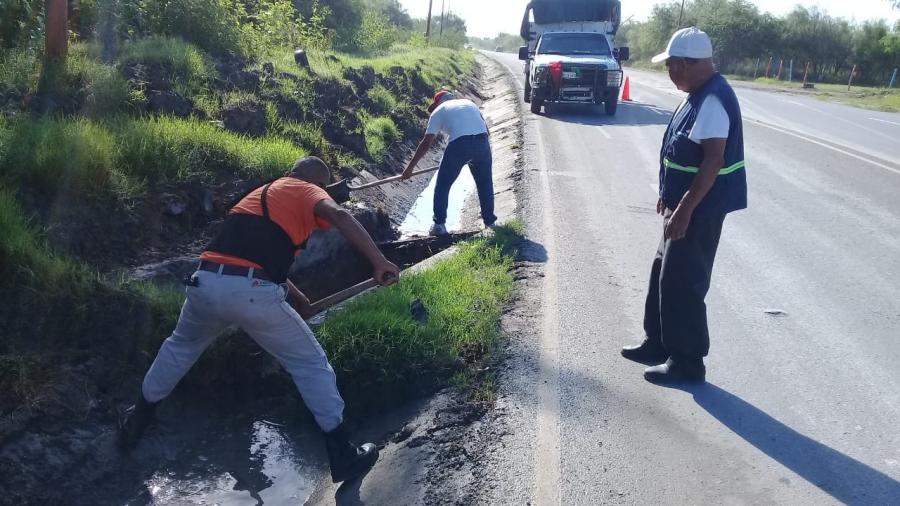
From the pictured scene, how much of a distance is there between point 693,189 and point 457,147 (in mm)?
4242

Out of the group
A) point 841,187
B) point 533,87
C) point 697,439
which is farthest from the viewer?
point 533,87

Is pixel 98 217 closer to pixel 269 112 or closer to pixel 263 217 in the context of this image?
pixel 263 217

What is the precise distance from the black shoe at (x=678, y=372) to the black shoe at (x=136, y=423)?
2818 millimetres

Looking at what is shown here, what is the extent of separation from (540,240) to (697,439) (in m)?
3.94

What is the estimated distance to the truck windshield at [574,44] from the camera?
1967 cm

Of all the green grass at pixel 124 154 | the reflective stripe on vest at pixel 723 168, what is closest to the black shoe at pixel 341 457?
the reflective stripe on vest at pixel 723 168

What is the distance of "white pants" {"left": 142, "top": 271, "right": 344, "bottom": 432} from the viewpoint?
143 inches

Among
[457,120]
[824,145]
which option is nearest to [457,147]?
[457,120]

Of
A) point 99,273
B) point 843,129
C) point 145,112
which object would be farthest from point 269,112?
point 843,129

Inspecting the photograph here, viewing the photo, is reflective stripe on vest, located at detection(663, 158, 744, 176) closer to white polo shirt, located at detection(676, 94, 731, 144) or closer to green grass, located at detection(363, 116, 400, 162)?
white polo shirt, located at detection(676, 94, 731, 144)

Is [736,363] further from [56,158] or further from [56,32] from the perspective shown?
[56,32]

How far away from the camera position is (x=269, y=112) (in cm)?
988

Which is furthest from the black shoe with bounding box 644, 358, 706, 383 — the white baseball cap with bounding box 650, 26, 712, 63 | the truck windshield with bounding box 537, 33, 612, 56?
the truck windshield with bounding box 537, 33, 612, 56

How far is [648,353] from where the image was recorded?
4.95m
